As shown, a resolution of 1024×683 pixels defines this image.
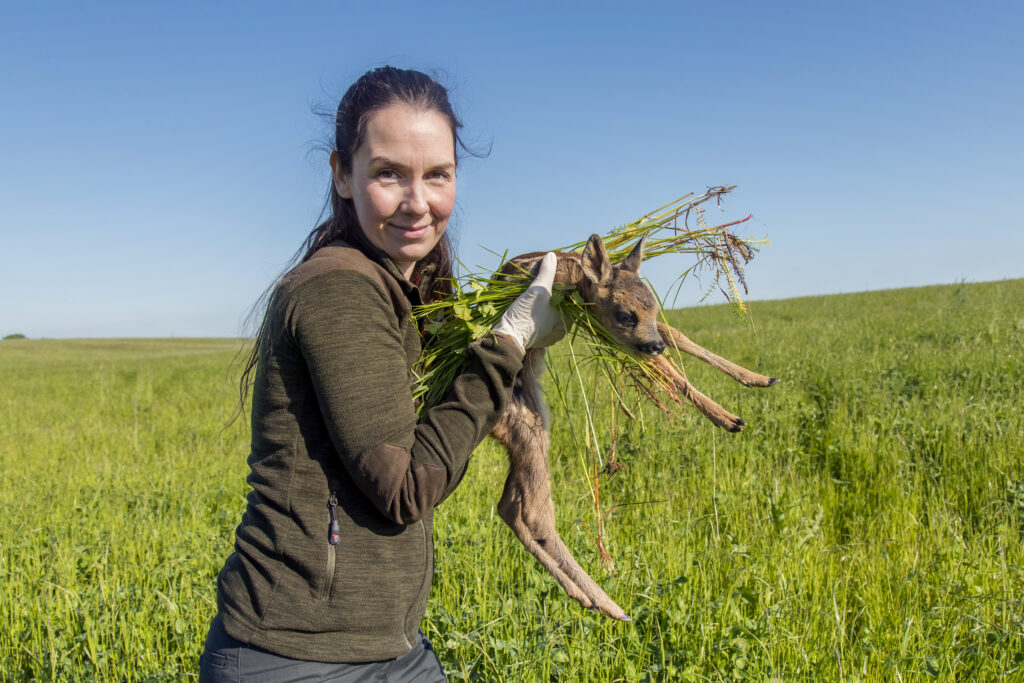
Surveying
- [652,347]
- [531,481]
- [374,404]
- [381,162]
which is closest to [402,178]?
[381,162]

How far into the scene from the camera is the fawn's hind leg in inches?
81.0

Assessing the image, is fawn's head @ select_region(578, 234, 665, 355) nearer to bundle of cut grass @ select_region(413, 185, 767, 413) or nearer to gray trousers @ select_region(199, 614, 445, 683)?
bundle of cut grass @ select_region(413, 185, 767, 413)

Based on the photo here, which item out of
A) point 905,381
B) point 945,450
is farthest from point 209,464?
point 905,381

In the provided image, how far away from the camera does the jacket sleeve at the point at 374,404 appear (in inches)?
53.5

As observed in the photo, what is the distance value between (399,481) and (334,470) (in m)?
0.19

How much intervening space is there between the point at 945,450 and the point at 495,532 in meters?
3.66

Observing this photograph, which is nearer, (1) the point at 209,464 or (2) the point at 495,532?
(2) the point at 495,532

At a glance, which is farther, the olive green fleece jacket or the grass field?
the grass field

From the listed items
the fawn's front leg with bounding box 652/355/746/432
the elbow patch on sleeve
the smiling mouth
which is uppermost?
the smiling mouth

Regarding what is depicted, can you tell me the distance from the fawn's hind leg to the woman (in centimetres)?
47

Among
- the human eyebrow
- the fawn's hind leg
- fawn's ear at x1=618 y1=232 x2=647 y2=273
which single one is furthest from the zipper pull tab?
fawn's ear at x1=618 y1=232 x2=647 y2=273

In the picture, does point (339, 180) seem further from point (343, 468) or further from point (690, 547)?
point (690, 547)

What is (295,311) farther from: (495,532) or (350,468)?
(495,532)

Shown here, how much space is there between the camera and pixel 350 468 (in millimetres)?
1381
